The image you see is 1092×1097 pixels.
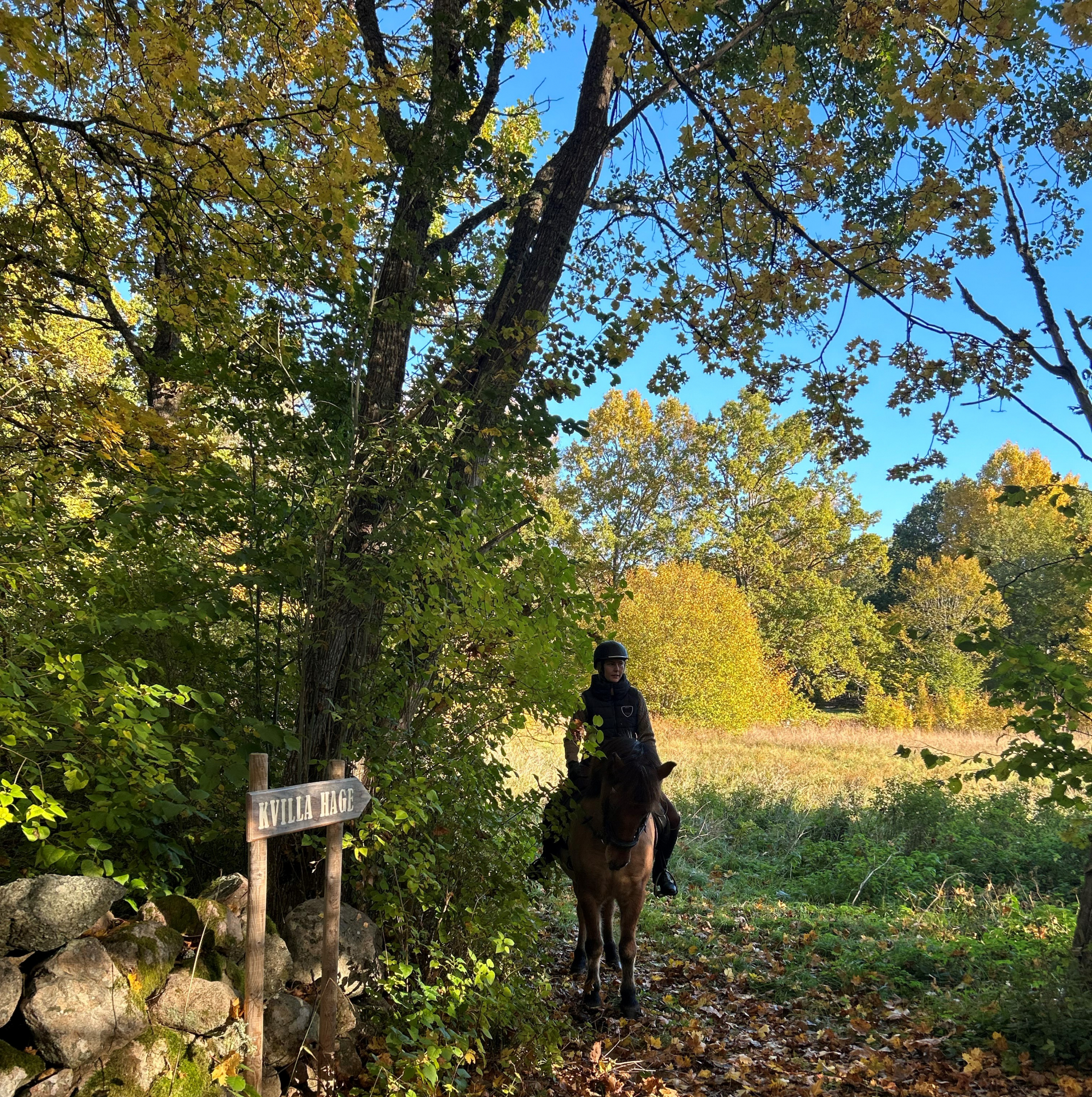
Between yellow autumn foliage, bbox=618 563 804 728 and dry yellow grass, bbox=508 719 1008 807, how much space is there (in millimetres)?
994

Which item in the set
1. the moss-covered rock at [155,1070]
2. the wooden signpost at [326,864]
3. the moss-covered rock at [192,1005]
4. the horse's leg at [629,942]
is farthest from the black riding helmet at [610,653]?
the moss-covered rock at [155,1070]

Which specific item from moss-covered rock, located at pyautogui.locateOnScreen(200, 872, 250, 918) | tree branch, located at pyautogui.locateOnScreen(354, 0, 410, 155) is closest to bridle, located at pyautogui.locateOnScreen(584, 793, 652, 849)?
moss-covered rock, located at pyautogui.locateOnScreen(200, 872, 250, 918)

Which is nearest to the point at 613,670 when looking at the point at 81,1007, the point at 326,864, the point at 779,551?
the point at 326,864

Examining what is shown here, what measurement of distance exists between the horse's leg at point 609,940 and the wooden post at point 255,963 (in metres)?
3.29

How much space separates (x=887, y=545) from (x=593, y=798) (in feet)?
114

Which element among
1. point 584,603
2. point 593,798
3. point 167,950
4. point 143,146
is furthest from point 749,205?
point 167,950

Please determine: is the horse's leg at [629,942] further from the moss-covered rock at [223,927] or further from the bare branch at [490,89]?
the bare branch at [490,89]

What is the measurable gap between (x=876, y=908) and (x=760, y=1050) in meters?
3.87

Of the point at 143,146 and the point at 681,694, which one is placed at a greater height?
the point at 143,146

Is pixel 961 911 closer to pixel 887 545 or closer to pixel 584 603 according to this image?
pixel 584 603

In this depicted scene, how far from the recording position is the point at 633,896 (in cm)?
584

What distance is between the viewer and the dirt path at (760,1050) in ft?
15.6

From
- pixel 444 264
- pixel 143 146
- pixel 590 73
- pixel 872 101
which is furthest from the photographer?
pixel 872 101

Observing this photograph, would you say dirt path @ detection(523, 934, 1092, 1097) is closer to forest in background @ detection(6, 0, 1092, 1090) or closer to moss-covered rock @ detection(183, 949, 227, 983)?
forest in background @ detection(6, 0, 1092, 1090)
